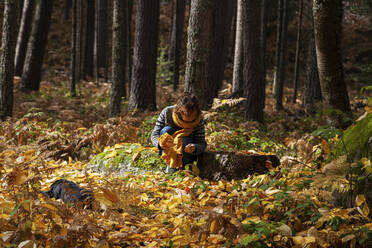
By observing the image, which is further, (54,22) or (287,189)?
(54,22)

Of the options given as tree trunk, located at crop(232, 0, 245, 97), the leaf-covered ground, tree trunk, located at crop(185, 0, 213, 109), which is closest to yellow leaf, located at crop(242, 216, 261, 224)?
the leaf-covered ground

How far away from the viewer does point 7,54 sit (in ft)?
27.2

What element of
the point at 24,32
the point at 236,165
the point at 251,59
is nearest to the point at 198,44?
the point at 236,165

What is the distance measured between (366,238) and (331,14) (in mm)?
2518

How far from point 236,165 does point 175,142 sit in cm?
96

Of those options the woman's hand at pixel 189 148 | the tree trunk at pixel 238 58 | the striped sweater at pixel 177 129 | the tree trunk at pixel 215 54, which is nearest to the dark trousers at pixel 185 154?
the striped sweater at pixel 177 129

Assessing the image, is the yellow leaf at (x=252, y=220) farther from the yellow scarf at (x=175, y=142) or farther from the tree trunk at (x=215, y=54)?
the tree trunk at (x=215, y=54)

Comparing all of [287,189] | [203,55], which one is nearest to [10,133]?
[203,55]

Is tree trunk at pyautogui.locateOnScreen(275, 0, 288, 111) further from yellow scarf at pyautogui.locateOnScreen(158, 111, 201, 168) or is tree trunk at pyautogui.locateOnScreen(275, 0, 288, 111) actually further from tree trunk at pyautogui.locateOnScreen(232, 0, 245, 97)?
yellow scarf at pyautogui.locateOnScreen(158, 111, 201, 168)

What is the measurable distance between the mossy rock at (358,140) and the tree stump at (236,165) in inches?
55.9

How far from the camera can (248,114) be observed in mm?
10375

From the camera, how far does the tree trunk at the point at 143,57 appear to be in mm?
10719

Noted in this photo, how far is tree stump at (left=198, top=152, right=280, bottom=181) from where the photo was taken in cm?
504

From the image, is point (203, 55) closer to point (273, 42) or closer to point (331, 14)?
point (331, 14)
